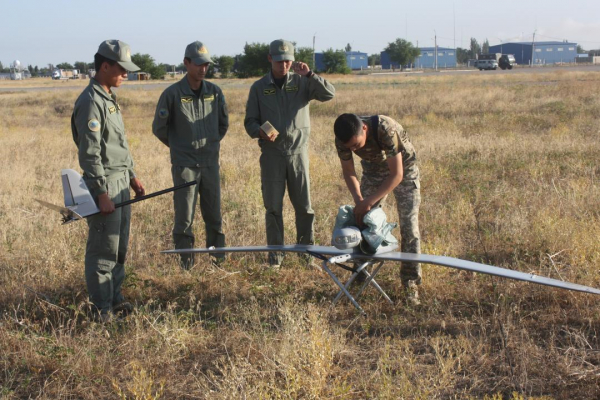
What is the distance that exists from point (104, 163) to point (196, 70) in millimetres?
1421

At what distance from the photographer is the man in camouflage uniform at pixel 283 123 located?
5.69 metres

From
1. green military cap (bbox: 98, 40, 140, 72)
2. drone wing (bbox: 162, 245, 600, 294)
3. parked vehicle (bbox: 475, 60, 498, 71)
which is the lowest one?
drone wing (bbox: 162, 245, 600, 294)

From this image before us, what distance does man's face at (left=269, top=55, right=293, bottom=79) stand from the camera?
5602 mm

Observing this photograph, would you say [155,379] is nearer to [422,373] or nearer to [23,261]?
[422,373]

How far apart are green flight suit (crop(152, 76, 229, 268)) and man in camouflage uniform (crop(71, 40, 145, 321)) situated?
2.82ft

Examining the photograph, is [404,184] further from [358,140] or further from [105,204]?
[105,204]

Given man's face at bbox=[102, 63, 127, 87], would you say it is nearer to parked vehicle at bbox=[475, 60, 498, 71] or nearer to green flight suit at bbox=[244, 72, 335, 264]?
green flight suit at bbox=[244, 72, 335, 264]

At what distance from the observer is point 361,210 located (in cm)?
449

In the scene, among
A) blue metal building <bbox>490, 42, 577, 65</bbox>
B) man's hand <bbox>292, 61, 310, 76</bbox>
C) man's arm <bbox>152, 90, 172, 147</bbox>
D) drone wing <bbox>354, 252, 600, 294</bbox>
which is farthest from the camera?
blue metal building <bbox>490, 42, 577, 65</bbox>

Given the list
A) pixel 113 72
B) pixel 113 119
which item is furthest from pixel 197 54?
pixel 113 119

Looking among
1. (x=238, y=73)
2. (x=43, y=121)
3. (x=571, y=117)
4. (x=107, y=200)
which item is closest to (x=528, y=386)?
(x=107, y=200)

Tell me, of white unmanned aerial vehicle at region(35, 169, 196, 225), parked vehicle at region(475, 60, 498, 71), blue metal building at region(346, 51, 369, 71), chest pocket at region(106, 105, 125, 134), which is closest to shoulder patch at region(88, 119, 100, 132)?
chest pocket at region(106, 105, 125, 134)

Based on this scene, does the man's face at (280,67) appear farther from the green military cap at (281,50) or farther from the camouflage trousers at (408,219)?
the camouflage trousers at (408,219)

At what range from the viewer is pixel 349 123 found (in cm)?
416
